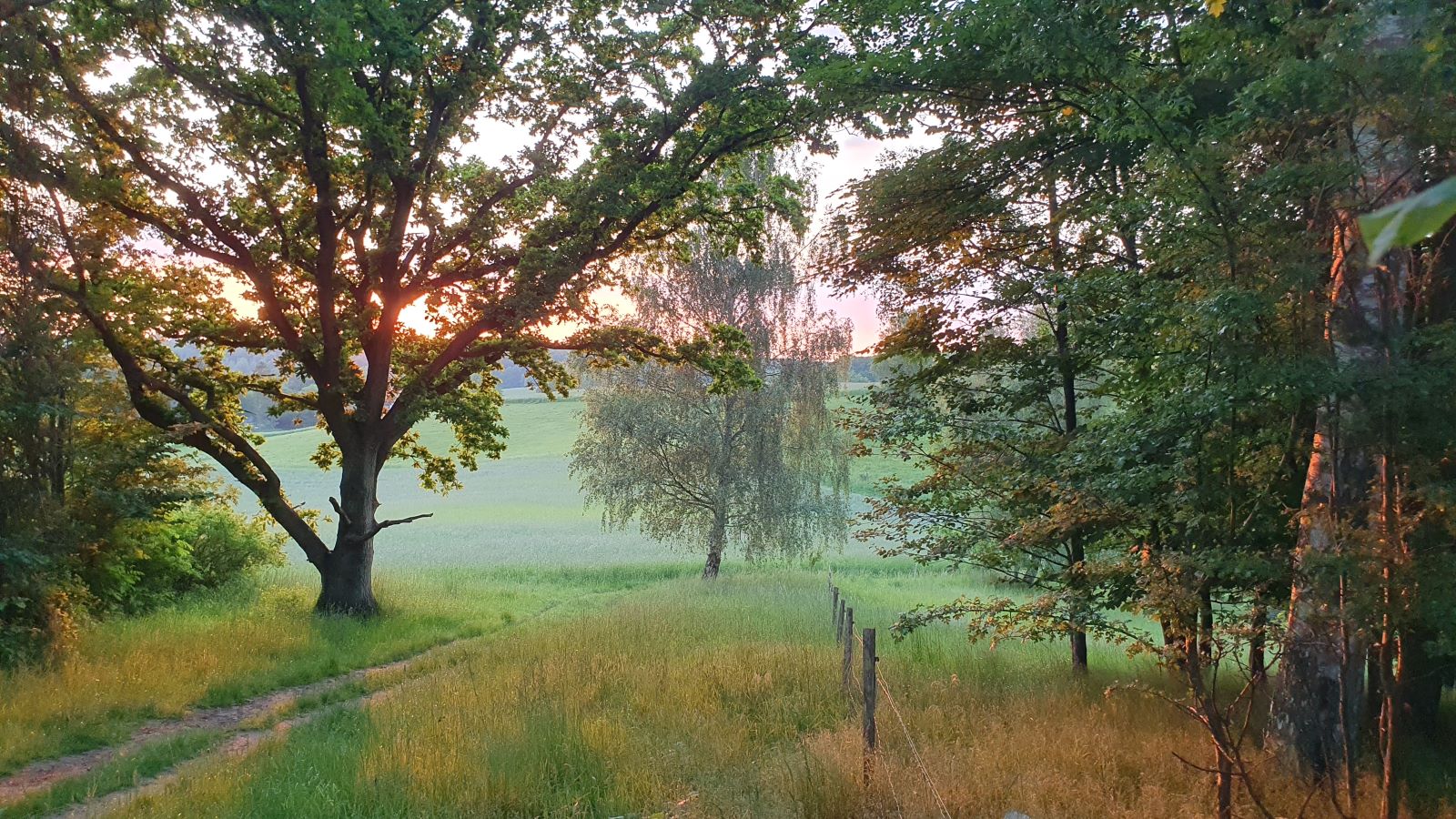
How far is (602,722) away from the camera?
7652 millimetres

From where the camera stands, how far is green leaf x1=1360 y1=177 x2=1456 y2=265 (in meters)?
0.64

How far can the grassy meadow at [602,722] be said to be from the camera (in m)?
6.00

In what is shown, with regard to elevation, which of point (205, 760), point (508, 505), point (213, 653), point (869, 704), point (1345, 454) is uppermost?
point (1345, 454)

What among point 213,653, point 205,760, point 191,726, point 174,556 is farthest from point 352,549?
point 205,760

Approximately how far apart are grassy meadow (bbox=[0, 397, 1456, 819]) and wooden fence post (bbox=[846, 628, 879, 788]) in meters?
0.09

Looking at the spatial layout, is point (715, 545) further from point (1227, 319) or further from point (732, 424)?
point (1227, 319)

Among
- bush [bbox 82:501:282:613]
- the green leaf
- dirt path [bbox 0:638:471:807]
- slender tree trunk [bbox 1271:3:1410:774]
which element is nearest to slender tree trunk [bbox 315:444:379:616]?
bush [bbox 82:501:282:613]

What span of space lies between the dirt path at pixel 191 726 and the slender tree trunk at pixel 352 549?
3431 millimetres

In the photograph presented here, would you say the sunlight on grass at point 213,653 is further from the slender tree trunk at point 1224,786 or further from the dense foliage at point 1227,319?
the slender tree trunk at point 1224,786

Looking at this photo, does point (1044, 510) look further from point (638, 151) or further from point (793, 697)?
point (638, 151)

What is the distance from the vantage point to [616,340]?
54.4 ft

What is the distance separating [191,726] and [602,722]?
5.19 metres

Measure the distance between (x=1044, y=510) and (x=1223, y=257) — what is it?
4.77m

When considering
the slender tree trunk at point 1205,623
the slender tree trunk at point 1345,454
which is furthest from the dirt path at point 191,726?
the slender tree trunk at point 1345,454
